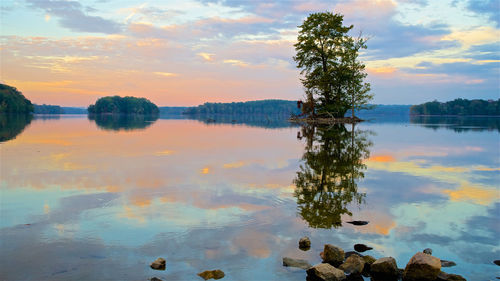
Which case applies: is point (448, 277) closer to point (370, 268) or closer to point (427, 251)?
point (427, 251)

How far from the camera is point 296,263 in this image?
5.93 m

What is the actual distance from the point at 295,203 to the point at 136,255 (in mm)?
4701

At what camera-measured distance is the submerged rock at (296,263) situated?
231 inches

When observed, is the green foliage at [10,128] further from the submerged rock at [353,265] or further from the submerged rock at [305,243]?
the submerged rock at [353,265]

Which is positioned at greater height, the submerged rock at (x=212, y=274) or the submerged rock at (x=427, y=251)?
the submerged rock at (x=427, y=251)

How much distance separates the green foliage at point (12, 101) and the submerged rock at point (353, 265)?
153m

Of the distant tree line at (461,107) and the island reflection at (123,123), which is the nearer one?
the island reflection at (123,123)

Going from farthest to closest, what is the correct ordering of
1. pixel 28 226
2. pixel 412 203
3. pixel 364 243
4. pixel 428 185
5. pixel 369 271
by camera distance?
pixel 428 185 → pixel 412 203 → pixel 28 226 → pixel 364 243 → pixel 369 271

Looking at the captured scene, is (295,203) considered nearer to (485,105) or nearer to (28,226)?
(28,226)

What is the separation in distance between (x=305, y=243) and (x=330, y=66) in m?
51.3

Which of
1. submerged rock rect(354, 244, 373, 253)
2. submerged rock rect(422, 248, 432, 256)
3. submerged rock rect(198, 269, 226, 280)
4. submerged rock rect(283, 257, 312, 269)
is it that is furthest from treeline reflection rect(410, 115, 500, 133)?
submerged rock rect(198, 269, 226, 280)

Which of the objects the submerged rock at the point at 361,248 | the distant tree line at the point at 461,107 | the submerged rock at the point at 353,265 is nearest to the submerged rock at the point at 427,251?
the submerged rock at the point at 361,248

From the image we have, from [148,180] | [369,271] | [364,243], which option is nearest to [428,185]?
[364,243]

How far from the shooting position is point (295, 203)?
948 centimetres
